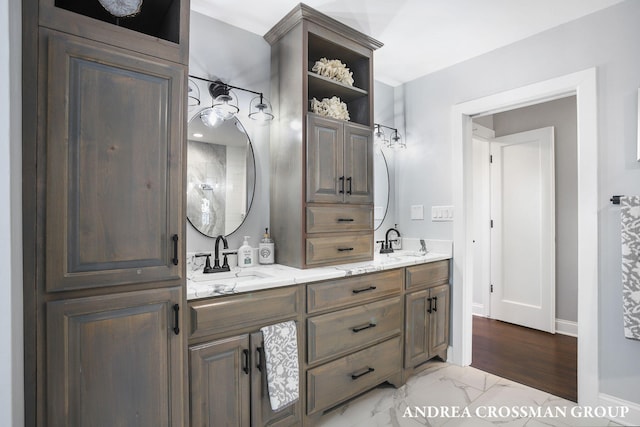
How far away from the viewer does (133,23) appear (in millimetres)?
1558

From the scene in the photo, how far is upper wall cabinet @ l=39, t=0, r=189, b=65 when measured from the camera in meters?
1.07

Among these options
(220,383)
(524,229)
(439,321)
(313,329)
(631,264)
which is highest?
(524,229)

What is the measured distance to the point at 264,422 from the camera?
1584 millimetres

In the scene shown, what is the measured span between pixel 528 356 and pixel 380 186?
1.98 meters

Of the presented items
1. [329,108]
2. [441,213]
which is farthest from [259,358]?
[441,213]

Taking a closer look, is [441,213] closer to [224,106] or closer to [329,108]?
[329,108]

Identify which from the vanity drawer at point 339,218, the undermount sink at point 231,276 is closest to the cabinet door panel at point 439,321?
the vanity drawer at point 339,218

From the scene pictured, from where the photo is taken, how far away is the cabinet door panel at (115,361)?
1.07m

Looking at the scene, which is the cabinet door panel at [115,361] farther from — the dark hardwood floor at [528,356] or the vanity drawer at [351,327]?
the dark hardwood floor at [528,356]

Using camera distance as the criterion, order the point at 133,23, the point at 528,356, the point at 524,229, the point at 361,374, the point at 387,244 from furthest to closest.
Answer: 1. the point at 524,229
2. the point at 387,244
3. the point at 528,356
4. the point at 361,374
5. the point at 133,23

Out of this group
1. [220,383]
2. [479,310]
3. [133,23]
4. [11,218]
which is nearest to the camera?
[11,218]

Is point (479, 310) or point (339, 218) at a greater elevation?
point (339, 218)

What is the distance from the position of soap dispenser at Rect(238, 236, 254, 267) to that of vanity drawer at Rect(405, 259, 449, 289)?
112cm

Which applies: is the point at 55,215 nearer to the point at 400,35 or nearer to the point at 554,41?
the point at 400,35
